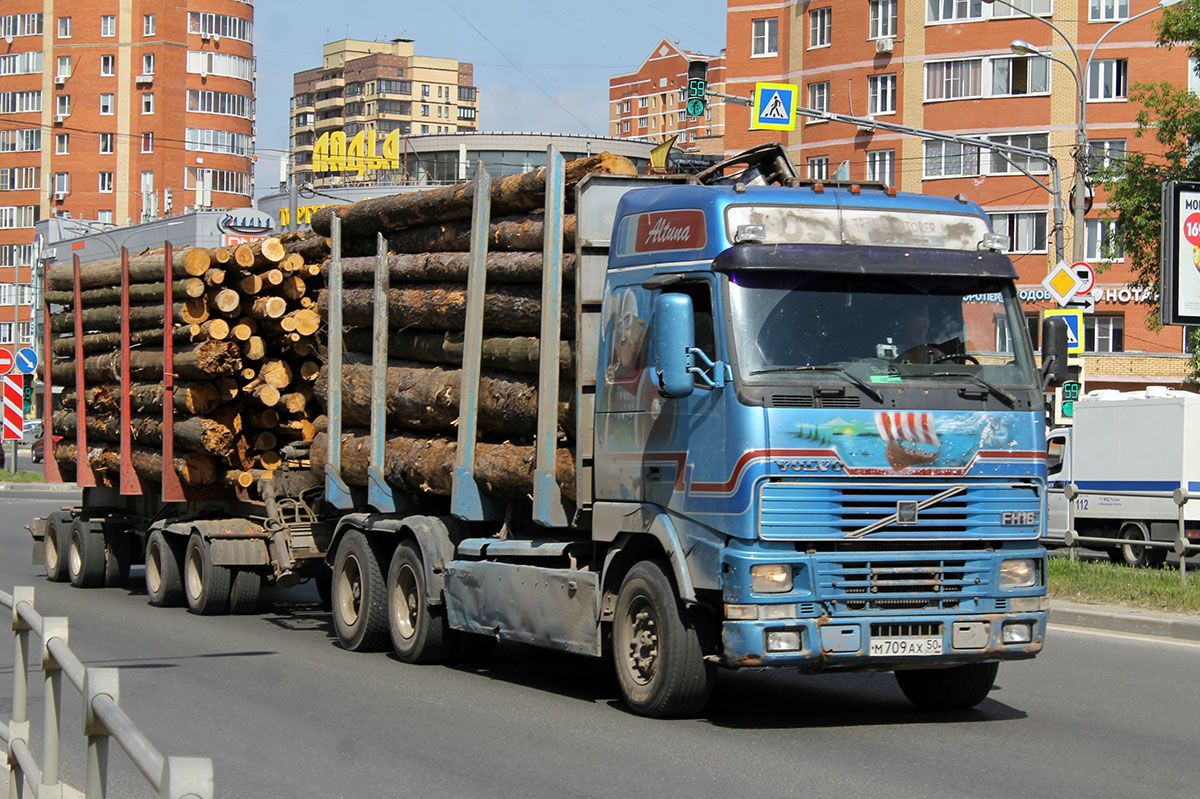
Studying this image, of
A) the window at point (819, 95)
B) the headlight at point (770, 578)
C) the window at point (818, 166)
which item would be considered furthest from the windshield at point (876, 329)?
the window at point (819, 95)

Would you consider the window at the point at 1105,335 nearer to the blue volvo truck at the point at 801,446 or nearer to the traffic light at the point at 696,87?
the traffic light at the point at 696,87

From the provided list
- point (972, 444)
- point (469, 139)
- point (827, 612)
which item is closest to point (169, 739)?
point (827, 612)

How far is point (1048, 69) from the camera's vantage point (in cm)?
5688

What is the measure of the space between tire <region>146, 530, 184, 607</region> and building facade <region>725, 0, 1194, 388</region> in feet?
136

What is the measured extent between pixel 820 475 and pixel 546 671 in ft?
13.5

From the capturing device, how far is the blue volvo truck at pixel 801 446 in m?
8.73

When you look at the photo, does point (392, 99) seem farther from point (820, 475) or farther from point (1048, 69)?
point (820, 475)

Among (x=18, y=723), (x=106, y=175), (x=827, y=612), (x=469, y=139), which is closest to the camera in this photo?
(x=18, y=723)

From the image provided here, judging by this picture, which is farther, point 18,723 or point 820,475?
point 820,475

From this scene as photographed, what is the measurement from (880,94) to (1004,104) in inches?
202

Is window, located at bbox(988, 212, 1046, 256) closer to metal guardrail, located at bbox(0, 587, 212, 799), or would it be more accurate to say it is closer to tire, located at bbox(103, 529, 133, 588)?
tire, located at bbox(103, 529, 133, 588)

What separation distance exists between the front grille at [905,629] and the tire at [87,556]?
491 inches

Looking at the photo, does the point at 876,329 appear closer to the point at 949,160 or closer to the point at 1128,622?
the point at 1128,622

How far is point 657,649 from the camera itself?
9.31 m
